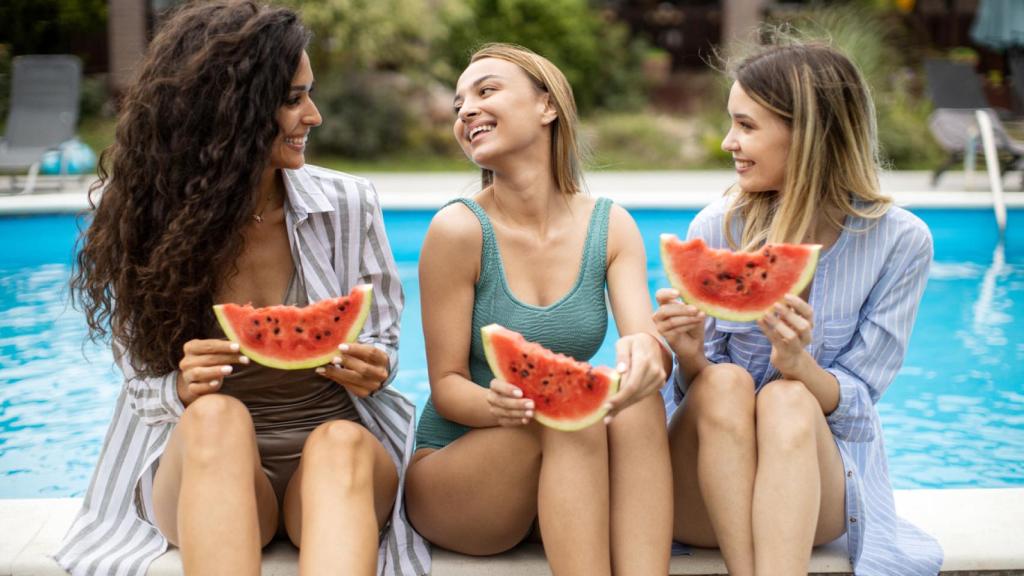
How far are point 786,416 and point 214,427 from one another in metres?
1.43

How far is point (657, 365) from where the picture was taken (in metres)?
2.73

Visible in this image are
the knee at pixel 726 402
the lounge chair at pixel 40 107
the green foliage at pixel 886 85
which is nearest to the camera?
the knee at pixel 726 402

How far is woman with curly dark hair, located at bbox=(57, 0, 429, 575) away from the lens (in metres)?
2.67

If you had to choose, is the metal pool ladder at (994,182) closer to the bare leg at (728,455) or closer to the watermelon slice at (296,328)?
the bare leg at (728,455)

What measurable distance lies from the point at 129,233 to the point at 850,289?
6.58 feet

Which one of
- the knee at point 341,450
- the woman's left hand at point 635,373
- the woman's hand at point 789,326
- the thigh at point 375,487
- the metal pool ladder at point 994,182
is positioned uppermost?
the woman's hand at point 789,326

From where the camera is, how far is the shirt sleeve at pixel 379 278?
10.2 feet

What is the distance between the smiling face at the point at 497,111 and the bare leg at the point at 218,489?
101 centimetres

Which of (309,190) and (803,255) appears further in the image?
(309,190)

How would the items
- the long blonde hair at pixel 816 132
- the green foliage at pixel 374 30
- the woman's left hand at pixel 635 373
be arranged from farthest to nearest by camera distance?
1. the green foliage at pixel 374 30
2. the long blonde hair at pixel 816 132
3. the woman's left hand at pixel 635 373

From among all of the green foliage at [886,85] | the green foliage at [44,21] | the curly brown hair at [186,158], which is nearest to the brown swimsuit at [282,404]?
the curly brown hair at [186,158]

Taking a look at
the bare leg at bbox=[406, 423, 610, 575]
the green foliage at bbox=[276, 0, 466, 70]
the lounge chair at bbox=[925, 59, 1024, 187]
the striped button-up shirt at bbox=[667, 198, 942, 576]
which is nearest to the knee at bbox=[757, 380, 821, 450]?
the striped button-up shirt at bbox=[667, 198, 942, 576]

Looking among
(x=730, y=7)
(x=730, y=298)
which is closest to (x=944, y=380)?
(x=730, y=298)

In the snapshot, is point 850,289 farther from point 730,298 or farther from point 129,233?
point 129,233
